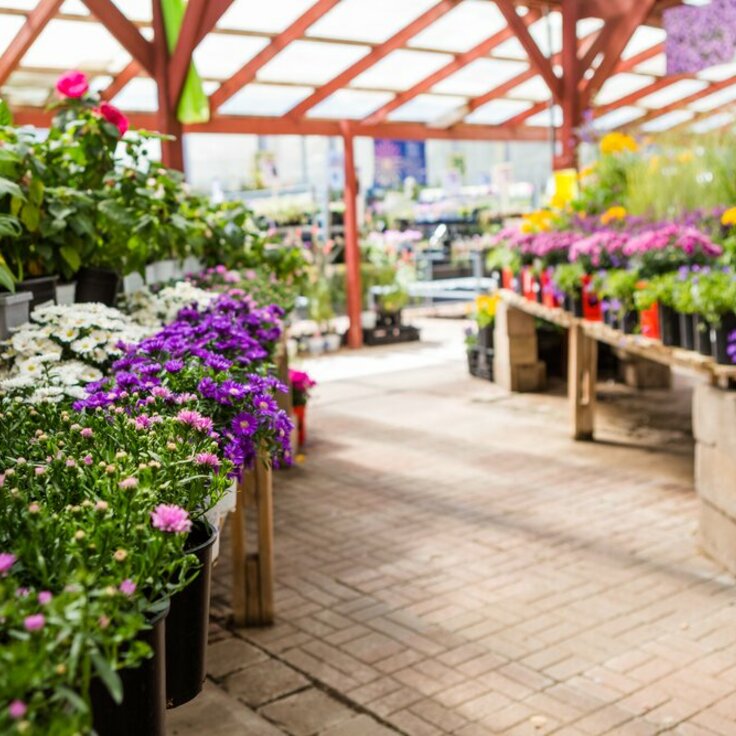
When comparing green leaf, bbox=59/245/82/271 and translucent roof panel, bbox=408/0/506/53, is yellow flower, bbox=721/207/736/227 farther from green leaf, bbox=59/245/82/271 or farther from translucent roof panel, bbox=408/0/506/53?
translucent roof panel, bbox=408/0/506/53

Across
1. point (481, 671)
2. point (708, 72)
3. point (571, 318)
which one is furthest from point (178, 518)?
point (708, 72)

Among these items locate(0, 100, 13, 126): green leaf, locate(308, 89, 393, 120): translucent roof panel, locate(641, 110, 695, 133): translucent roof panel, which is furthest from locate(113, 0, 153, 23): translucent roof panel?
locate(641, 110, 695, 133): translucent roof panel

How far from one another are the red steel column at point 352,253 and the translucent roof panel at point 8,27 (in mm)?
4007

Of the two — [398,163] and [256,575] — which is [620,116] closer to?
[398,163]

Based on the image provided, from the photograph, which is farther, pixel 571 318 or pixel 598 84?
pixel 598 84

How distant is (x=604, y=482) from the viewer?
17.7 feet

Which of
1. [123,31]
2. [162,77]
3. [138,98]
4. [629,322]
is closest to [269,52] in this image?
[138,98]

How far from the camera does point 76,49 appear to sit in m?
7.65

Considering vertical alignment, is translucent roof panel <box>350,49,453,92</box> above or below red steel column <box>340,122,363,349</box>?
above

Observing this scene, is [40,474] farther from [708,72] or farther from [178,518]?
[708,72]

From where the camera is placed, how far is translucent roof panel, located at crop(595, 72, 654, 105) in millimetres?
11195

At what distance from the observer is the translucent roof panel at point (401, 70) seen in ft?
30.6

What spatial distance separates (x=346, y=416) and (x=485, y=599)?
365 cm

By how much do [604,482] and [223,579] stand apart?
2237 millimetres
